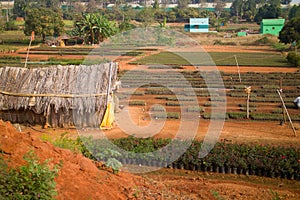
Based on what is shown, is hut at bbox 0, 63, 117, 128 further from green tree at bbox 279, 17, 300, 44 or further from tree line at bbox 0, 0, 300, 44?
tree line at bbox 0, 0, 300, 44

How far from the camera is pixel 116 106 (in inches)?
759

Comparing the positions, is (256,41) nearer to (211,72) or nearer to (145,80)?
(211,72)

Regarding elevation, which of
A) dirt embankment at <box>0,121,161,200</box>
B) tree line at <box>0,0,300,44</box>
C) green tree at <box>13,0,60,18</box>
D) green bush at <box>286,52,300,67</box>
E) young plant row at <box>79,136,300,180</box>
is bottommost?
young plant row at <box>79,136,300,180</box>

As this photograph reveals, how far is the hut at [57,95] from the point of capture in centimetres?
1630

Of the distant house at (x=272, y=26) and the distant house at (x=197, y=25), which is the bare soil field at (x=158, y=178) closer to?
the distant house at (x=272, y=26)

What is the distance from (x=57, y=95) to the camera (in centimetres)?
1625

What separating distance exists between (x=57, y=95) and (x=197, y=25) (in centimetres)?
6417

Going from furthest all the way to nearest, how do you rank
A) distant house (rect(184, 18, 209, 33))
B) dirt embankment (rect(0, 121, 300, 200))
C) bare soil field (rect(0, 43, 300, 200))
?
distant house (rect(184, 18, 209, 33))
bare soil field (rect(0, 43, 300, 200))
dirt embankment (rect(0, 121, 300, 200))

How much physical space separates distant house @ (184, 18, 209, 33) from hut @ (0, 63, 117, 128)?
202ft

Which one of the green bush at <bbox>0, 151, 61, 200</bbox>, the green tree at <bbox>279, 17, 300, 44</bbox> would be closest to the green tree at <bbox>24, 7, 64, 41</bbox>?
the green tree at <bbox>279, 17, 300, 44</bbox>

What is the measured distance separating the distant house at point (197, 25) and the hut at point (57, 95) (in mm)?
61497

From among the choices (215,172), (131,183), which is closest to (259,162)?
(215,172)

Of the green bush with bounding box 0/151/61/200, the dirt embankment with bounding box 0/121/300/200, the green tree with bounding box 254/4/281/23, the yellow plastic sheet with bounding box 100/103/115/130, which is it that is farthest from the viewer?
the green tree with bounding box 254/4/281/23

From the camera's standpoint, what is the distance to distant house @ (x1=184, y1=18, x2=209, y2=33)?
77.0 metres
